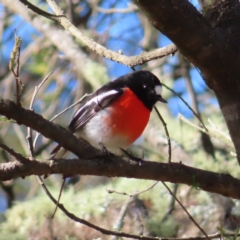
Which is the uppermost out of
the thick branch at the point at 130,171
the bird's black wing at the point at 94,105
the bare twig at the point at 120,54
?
the bird's black wing at the point at 94,105

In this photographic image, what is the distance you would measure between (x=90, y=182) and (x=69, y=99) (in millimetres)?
832

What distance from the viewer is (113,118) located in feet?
10.7

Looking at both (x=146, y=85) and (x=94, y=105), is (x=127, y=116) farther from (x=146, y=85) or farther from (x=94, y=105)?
(x=146, y=85)

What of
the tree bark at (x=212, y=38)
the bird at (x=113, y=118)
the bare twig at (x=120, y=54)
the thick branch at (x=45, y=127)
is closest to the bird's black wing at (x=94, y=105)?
the bird at (x=113, y=118)

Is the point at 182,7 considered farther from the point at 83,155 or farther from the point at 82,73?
the point at 82,73

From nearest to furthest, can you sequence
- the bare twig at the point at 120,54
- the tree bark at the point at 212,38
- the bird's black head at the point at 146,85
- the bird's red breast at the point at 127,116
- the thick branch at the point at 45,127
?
the thick branch at the point at 45,127 → the tree bark at the point at 212,38 → the bare twig at the point at 120,54 → the bird's red breast at the point at 127,116 → the bird's black head at the point at 146,85

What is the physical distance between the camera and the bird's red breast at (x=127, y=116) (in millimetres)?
3266

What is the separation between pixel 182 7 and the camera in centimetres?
192

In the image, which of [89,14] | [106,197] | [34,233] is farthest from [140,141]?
[34,233]

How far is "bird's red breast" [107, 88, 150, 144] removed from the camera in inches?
A: 129

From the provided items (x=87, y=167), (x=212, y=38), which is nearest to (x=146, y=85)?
(x=212, y=38)

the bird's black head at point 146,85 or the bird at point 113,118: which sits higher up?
the bird's black head at point 146,85

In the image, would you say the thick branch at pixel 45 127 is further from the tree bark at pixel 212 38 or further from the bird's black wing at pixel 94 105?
the bird's black wing at pixel 94 105

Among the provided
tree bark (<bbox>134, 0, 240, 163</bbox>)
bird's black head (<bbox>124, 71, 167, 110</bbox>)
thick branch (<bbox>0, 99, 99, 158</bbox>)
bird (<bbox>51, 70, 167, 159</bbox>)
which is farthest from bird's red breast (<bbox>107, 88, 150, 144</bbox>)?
thick branch (<bbox>0, 99, 99, 158</bbox>)
